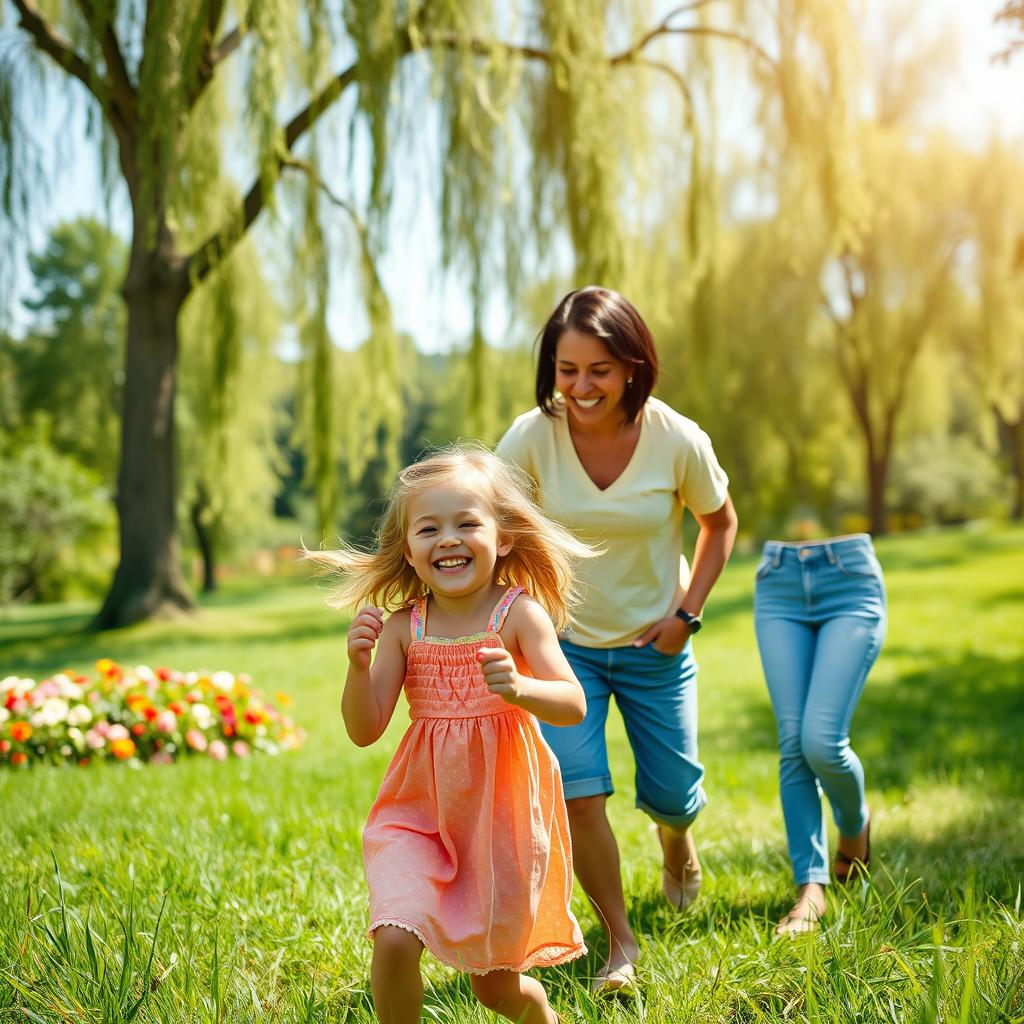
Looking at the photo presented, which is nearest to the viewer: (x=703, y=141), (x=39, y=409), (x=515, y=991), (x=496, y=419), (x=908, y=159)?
(x=515, y=991)

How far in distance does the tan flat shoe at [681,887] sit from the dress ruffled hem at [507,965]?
1063 mm

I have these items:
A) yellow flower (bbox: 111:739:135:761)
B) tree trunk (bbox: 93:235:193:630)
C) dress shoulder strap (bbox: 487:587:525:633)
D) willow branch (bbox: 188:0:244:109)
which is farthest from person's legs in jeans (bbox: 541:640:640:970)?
tree trunk (bbox: 93:235:193:630)

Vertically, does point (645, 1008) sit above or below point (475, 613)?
below

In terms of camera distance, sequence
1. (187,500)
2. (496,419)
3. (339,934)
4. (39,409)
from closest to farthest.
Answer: (339,934) → (496,419) → (187,500) → (39,409)

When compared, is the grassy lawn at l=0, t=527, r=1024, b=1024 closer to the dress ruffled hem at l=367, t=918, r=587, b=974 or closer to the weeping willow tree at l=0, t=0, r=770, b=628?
the dress ruffled hem at l=367, t=918, r=587, b=974

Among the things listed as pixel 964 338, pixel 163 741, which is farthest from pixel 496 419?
pixel 964 338

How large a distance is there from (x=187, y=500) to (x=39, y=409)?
7658 mm

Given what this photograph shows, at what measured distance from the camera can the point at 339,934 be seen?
10.2 ft

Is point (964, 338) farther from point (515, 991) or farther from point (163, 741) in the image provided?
point (515, 991)

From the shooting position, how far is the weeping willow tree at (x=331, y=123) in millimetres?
8188

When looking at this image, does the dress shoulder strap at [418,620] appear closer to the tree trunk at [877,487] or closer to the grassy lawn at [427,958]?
the grassy lawn at [427,958]

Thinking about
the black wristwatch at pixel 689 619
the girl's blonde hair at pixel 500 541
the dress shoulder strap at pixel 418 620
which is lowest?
the black wristwatch at pixel 689 619

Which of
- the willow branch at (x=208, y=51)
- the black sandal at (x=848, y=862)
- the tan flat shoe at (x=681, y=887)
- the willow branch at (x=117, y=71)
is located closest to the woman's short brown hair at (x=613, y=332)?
the tan flat shoe at (x=681, y=887)

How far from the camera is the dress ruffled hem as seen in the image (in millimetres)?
2213
